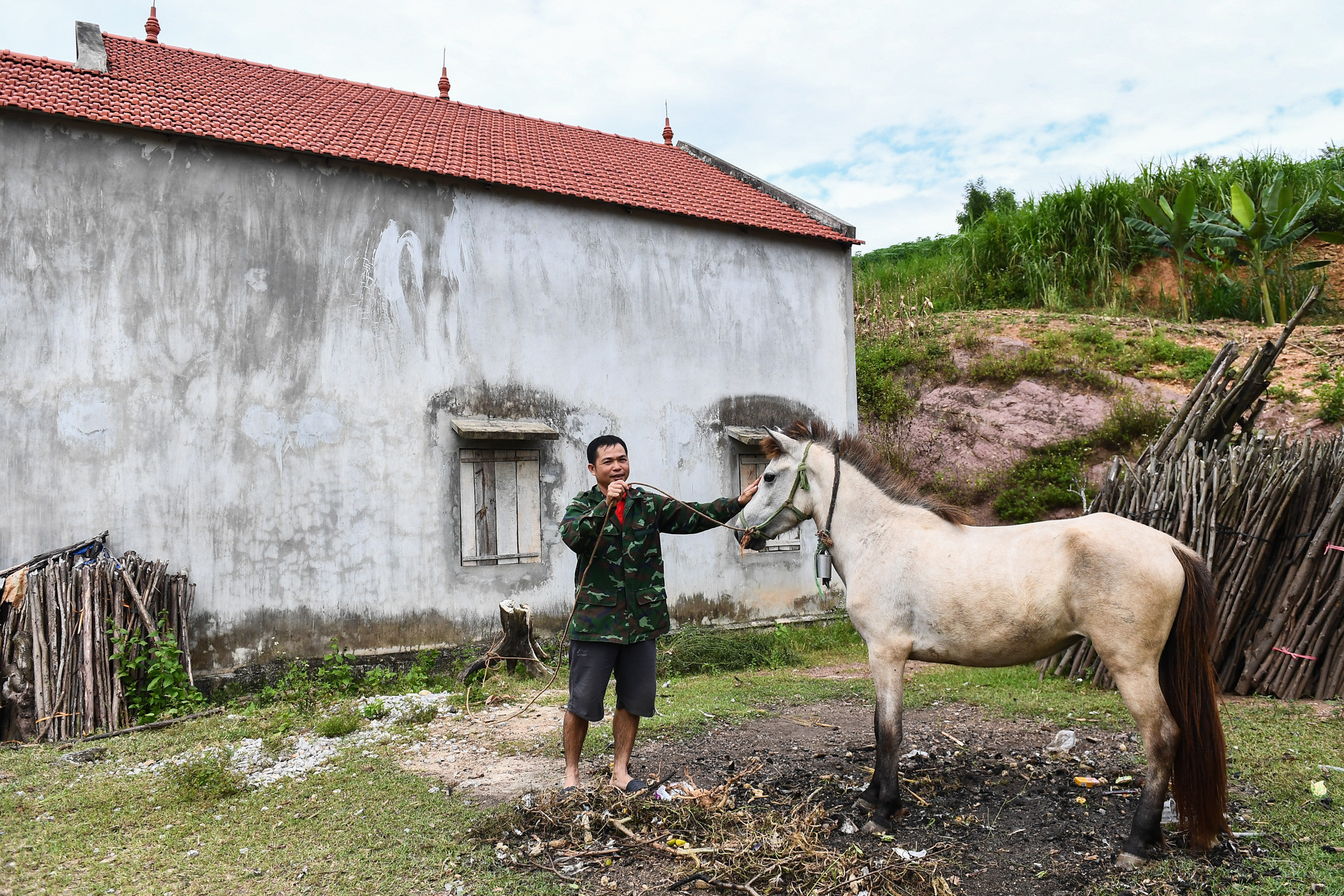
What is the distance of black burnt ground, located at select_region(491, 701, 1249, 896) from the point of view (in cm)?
340

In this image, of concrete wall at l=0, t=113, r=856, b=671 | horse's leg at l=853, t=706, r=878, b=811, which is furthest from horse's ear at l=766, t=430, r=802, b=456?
concrete wall at l=0, t=113, r=856, b=671

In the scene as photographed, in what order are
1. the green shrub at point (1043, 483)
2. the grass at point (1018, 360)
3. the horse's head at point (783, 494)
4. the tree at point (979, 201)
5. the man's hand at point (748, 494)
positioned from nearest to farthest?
the horse's head at point (783, 494), the man's hand at point (748, 494), the green shrub at point (1043, 483), the grass at point (1018, 360), the tree at point (979, 201)

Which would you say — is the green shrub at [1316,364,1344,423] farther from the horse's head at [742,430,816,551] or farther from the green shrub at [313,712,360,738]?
the green shrub at [313,712,360,738]

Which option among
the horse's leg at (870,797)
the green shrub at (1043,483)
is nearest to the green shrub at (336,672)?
the horse's leg at (870,797)

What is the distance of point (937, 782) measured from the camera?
4.46 meters

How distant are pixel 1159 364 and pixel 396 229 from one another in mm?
11225

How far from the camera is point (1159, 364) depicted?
12.8 m

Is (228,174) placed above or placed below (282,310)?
above

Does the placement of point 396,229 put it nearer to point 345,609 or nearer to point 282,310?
point 282,310

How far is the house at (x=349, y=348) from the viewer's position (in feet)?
23.7

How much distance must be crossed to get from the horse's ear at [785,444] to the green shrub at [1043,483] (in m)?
8.31

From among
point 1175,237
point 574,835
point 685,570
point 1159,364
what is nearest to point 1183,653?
point 574,835

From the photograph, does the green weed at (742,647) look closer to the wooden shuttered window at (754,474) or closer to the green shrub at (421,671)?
the wooden shuttered window at (754,474)

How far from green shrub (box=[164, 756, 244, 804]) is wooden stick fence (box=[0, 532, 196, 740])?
1.79m
